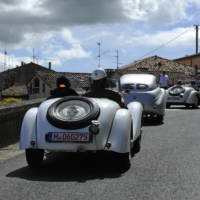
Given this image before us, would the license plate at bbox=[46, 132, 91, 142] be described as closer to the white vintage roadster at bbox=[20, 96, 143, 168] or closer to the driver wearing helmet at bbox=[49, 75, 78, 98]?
the white vintage roadster at bbox=[20, 96, 143, 168]

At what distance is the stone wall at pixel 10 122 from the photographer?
887cm

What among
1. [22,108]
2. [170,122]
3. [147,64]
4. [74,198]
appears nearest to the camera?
[74,198]

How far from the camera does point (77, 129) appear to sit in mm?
6090

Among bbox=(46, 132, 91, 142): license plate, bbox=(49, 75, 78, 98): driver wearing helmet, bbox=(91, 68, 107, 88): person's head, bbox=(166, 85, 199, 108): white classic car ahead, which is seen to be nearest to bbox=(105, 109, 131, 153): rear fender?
bbox=(46, 132, 91, 142): license plate

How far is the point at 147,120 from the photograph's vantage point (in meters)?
14.0

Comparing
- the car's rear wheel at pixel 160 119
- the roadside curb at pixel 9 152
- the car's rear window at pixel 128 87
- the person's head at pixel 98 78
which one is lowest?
the roadside curb at pixel 9 152

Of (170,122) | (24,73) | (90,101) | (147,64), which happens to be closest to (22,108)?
(90,101)

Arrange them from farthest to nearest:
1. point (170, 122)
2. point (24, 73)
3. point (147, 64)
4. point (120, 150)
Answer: point (24, 73) → point (147, 64) → point (170, 122) → point (120, 150)

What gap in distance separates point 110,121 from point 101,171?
708mm

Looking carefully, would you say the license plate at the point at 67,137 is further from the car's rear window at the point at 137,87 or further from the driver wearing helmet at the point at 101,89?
the car's rear window at the point at 137,87

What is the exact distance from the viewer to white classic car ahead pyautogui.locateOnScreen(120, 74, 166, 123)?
42.6 feet

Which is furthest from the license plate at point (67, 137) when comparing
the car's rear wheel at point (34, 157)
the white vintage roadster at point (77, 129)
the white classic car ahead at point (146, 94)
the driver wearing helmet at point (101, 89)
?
the white classic car ahead at point (146, 94)

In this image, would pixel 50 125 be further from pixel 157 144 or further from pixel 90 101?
A: pixel 157 144

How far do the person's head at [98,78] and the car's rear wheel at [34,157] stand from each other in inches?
56.2
